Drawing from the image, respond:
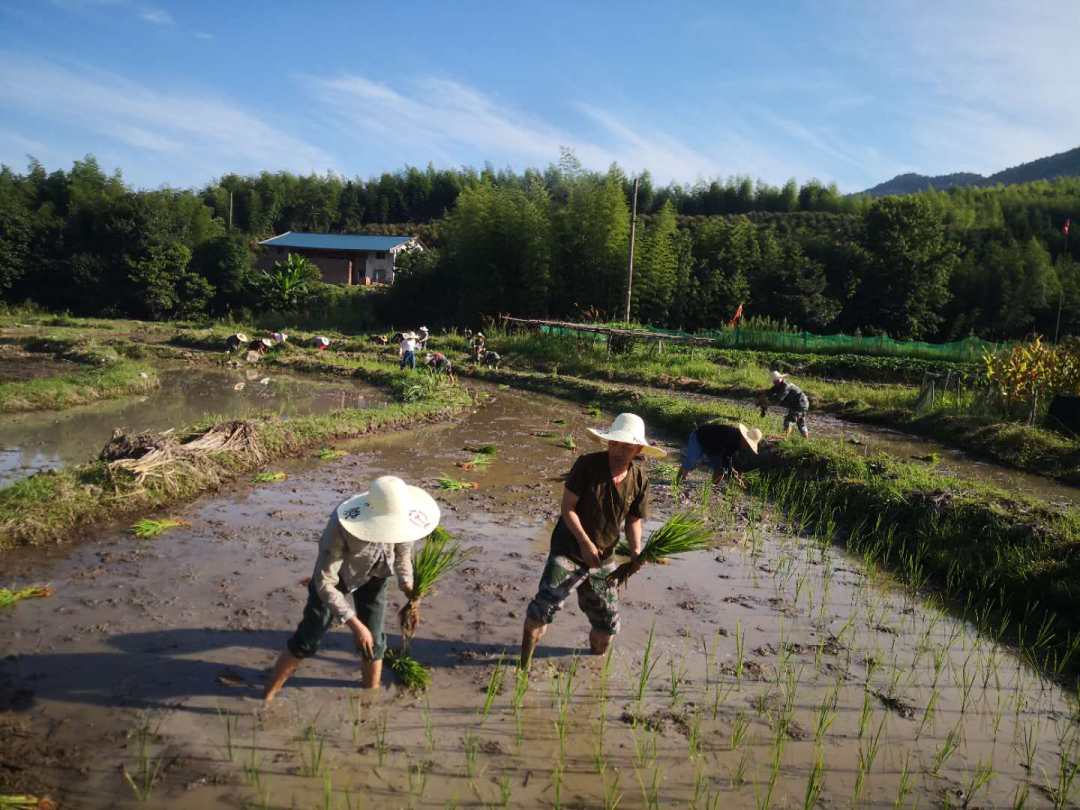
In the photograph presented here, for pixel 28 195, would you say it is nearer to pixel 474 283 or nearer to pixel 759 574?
pixel 474 283

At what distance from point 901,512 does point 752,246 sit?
79.9ft

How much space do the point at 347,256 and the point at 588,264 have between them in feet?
62.1

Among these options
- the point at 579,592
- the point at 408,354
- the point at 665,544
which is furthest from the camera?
the point at 408,354

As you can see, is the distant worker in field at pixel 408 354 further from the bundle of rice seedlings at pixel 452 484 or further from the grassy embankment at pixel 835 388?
the bundle of rice seedlings at pixel 452 484

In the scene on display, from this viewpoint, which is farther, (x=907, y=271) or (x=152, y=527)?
(x=907, y=271)

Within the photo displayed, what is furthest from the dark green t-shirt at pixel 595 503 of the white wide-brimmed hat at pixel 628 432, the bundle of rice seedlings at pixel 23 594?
the bundle of rice seedlings at pixel 23 594

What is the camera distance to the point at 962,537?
19.7 ft

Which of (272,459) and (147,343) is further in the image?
(147,343)

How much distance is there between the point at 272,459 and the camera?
27.5 feet

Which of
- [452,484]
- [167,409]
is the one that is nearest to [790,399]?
[452,484]

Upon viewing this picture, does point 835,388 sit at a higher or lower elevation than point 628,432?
lower

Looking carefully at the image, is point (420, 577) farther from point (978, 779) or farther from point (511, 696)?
point (978, 779)

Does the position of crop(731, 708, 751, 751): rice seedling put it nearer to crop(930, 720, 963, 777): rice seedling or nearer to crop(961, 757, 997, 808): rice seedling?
crop(930, 720, 963, 777): rice seedling

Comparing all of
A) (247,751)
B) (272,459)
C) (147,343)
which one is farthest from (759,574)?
(147,343)
